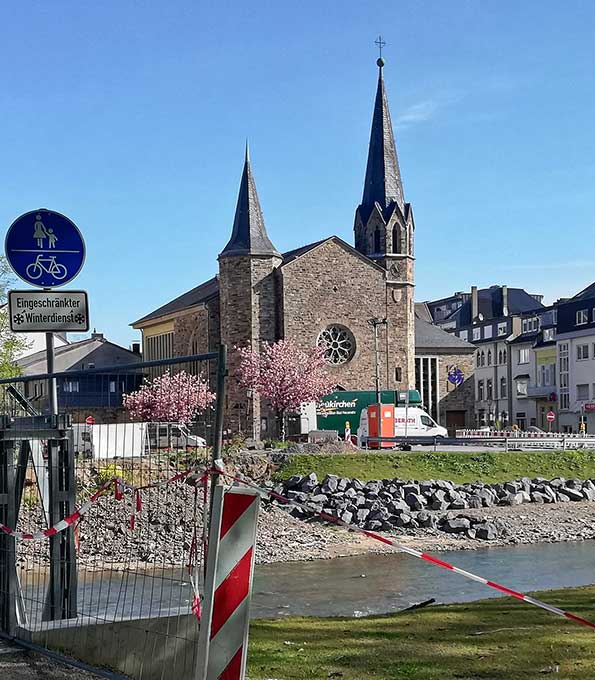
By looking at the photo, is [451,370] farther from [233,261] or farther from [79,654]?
[79,654]

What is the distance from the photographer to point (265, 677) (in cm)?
689

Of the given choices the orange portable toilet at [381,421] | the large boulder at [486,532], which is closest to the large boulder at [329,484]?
Answer: the large boulder at [486,532]

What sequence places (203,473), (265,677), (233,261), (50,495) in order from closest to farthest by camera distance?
(203,473) → (265,677) → (50,495) → (233,261)

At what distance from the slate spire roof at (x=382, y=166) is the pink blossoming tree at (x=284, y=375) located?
13331 millimetres

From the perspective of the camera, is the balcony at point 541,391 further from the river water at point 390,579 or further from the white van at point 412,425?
the river water at point 390,579

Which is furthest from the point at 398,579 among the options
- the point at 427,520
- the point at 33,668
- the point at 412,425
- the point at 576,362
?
the point at 576,362

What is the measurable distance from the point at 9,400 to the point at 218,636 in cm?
471

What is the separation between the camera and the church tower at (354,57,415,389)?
69250 millimetres

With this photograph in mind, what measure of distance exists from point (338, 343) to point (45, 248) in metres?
58.9

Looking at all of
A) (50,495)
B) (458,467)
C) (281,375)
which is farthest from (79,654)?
(281,375)

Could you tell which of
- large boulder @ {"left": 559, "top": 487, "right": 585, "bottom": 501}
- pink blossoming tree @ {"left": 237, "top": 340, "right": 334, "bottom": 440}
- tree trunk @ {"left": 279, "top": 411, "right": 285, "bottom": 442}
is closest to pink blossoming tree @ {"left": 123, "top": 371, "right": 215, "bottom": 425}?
large boulder @ {"left": 559, "top": 487, "right": 585, "bottom": 501}

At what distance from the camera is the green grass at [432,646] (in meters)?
6.96

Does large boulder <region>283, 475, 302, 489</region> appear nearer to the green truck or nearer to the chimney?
the green truck


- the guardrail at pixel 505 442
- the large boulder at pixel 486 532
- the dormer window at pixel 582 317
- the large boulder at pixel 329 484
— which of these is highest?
the dormer window at pixel 582 317
